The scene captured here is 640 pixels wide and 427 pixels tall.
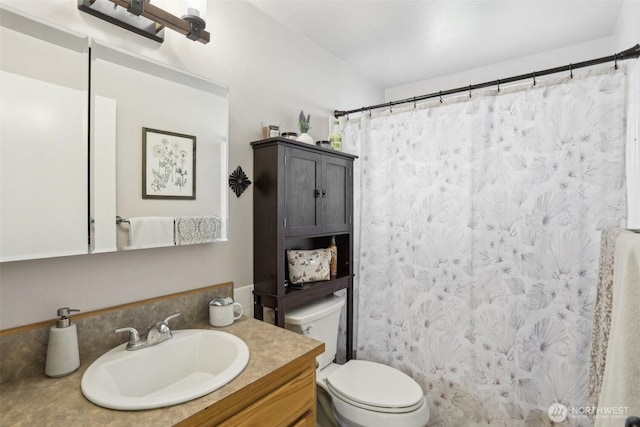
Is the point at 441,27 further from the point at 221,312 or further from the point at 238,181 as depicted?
the point at 221,312

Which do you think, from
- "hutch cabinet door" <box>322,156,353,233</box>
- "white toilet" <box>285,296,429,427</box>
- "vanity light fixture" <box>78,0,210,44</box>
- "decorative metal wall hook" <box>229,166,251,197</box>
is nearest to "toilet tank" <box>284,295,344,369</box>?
"white toilet" <box>285,296,429,427</box>

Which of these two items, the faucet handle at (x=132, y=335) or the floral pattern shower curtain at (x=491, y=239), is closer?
the faucet handle at (x=132, y=335)

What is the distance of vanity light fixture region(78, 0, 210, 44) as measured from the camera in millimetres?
1095


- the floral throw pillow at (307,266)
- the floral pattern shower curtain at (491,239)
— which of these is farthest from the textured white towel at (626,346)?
the floral throw pillow at (307,266)

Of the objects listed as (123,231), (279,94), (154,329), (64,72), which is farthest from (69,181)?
(279,94)

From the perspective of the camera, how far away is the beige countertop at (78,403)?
77cm

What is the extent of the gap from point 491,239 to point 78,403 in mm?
1893

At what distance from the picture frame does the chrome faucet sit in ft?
1.62

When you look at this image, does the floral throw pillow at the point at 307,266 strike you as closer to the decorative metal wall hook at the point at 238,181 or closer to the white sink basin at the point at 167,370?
the decorative metal wall hook at the point at 238,181

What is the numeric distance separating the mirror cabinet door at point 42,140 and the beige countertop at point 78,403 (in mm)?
379

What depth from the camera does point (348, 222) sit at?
2055 mm

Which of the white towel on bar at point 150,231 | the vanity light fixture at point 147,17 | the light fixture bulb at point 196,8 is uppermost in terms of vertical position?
the light fixture bulb at point 196,8

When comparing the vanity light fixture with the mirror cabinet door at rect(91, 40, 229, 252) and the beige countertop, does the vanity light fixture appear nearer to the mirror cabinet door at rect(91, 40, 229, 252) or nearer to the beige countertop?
the mirror cabinet door at rect(91, 40, 229, 252)

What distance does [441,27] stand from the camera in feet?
6.13
